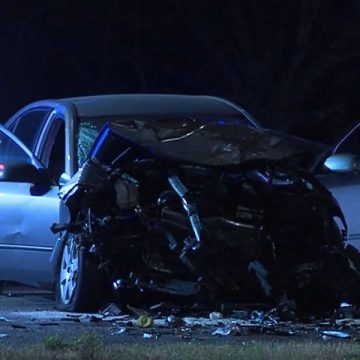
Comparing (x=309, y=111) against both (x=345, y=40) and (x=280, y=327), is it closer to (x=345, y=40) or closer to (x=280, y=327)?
(x=345, y=40)

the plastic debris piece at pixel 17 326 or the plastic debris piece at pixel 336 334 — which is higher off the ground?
the plastic debris piece at pixel 17 326

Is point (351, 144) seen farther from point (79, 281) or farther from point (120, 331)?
point (120, 331)

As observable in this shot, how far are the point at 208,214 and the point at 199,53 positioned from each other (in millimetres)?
10006

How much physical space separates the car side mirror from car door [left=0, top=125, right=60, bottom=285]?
221 cm

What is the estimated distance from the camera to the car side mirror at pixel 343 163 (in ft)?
30.1

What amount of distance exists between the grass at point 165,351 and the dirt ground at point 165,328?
1.59ft

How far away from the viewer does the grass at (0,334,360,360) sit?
6.14 metres

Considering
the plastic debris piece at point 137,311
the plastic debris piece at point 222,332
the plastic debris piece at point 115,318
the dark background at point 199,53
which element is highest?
the dark background at point 199,53

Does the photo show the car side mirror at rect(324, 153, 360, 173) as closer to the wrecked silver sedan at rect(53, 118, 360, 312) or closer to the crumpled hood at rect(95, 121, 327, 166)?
the crumpled hood at rect(95, 121, 327, 166)

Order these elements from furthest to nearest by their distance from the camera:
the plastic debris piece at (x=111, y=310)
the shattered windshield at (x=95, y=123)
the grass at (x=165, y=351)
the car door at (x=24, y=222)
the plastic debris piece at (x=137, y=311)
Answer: the shattered windshield at (x=95, y=123), the car door at (x=24, y=222), the plastic debris piece at (x=111, y=310), the plastic debris piece at (x=137, y=311), the grass at (x=165, y=351)

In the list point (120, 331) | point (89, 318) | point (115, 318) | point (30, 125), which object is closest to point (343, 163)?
point (115, 318)

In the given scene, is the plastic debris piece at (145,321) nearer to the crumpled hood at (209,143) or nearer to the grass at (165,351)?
the grass at (165,351)

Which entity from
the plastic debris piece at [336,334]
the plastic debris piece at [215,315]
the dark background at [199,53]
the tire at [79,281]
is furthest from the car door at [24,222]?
the dark background at [199,53]

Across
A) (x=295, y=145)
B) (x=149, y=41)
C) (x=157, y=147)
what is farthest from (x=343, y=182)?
(x=149, y=41)
